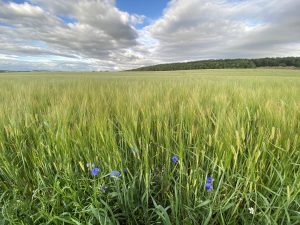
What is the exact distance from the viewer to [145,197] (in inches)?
30.9

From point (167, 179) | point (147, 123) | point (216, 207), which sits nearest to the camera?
point (216, 207)

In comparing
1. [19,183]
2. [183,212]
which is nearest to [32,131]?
[19,183]

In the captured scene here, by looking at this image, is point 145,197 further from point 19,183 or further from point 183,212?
point 19,183

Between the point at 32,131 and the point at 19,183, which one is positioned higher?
the point at 32,131

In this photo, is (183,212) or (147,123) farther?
(147,123)

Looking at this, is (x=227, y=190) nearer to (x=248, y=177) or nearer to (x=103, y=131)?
(x=248, y=177)

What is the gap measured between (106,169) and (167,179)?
282 millimetres

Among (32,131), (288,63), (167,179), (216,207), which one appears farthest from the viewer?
(288,63)

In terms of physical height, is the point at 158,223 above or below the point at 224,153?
below

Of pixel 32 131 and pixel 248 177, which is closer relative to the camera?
pixel 248 177

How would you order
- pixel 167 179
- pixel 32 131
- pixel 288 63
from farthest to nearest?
pixel 288 63 → pixel 32 131 → pixel 167 179

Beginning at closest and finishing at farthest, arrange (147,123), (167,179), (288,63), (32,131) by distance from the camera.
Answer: (167,179) → (147,123) → (32,131) → (288,63)

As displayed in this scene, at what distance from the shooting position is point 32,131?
113cm

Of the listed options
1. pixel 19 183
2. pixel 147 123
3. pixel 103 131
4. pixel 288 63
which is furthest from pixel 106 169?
pixel 288 63
